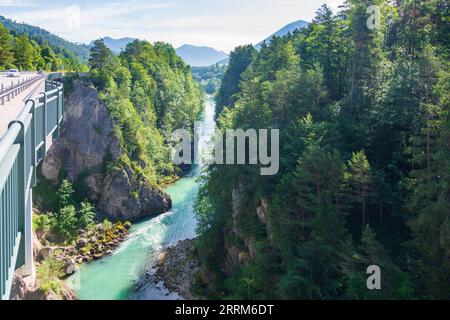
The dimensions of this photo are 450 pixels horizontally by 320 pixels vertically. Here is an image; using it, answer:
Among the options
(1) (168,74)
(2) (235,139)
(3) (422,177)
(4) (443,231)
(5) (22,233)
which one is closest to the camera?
(5) (22,233)

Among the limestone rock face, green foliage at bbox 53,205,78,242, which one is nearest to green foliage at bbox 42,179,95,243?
green foliage at bbox 53,205,78,242

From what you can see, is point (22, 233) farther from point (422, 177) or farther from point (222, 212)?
point (222, 212)

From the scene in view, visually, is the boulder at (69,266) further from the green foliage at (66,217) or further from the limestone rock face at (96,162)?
the limestone rock face at (96,162)

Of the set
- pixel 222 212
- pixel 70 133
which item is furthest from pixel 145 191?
pixel 222 212

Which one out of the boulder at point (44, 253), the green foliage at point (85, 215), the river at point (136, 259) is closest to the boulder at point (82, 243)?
the green foliage at point (85, 215)

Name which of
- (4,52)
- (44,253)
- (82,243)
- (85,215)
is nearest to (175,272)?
(82,243)
